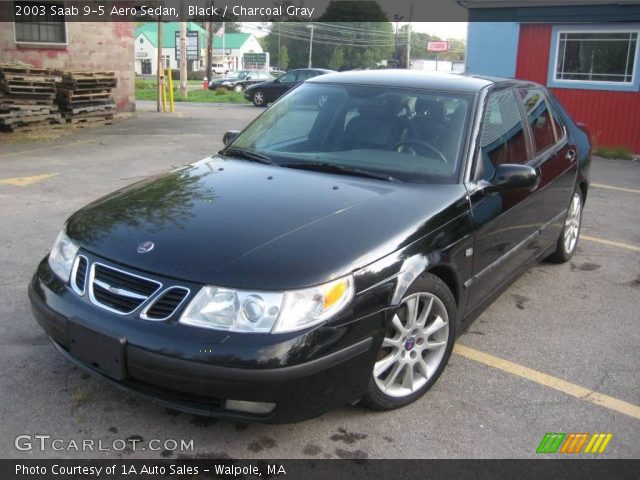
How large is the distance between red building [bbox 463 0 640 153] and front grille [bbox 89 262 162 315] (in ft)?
39.5

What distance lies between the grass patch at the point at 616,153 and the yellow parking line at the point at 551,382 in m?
9.96

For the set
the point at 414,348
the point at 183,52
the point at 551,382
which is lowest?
the point at 551,382

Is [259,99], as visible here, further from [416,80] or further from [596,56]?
[416,80]

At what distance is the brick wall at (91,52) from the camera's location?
14.6 m

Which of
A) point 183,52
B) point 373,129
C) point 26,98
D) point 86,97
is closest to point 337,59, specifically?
point 183,52

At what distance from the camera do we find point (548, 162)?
15.8 ft

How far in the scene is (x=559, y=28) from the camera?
13.2 metres

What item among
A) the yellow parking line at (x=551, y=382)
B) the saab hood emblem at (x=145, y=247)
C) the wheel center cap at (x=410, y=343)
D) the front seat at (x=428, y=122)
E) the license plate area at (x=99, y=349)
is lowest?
the yellow parking line at (x=551, y=382)

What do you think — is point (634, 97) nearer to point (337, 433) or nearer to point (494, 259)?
point (494, 259)

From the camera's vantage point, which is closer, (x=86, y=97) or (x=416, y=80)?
(x=416, y=80)

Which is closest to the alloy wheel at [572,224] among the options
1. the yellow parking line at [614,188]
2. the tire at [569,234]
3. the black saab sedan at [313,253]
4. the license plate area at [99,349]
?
the tire at [569,234]

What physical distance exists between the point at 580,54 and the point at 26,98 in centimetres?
1105

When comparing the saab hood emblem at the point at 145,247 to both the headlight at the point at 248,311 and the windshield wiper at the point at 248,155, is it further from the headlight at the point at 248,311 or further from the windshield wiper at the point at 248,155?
the windshield wiper at the point at 248,155

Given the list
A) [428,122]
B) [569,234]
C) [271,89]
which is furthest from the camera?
[271,89]
